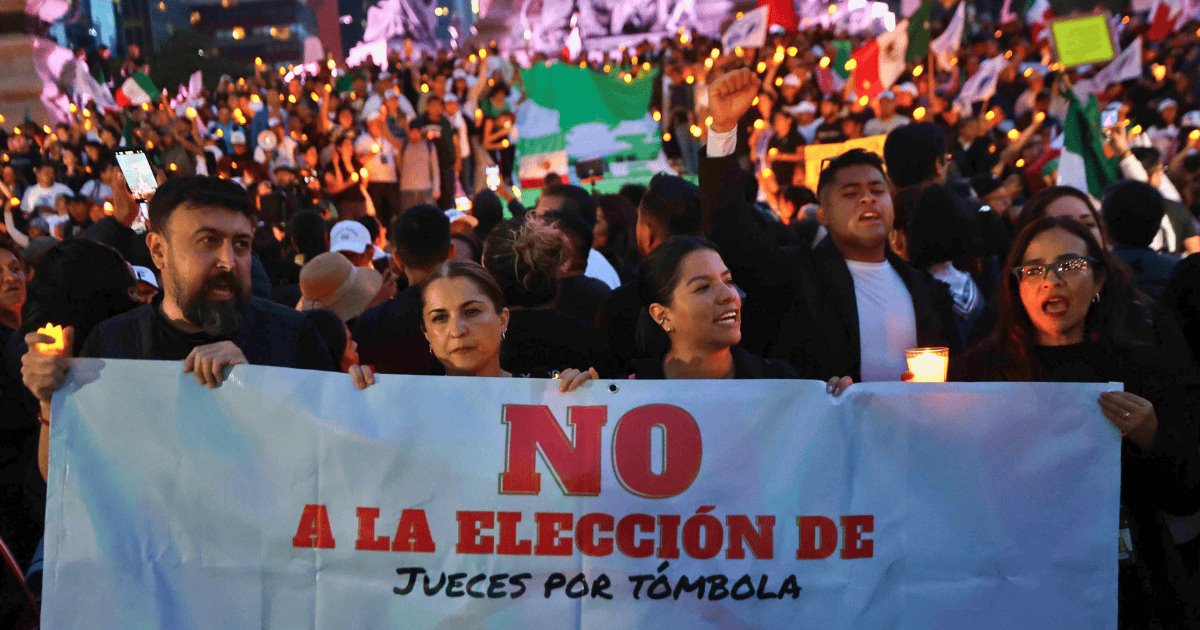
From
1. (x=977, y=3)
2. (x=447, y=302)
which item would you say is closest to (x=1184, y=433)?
(x=447, y=302)

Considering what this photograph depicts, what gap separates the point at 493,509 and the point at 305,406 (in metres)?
0.59

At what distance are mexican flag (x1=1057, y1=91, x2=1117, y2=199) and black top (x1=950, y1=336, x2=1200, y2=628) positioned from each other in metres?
4.32

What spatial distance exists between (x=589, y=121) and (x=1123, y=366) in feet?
35.3

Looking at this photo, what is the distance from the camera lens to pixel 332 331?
4.38 meters

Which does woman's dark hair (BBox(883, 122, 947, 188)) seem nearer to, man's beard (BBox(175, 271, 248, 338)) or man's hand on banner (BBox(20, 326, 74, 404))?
man's beard (BBox(175, 271, 248, 338))

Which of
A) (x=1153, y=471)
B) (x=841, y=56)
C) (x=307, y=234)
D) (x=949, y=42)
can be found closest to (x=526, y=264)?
(x=1153, y=471)

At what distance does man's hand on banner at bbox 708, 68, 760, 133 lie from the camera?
438 cm

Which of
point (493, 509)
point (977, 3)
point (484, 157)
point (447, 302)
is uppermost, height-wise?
point (977, 3)

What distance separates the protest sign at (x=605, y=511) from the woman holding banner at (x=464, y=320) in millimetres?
262

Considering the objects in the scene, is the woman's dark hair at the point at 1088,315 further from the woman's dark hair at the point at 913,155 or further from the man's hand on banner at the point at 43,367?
the man's hand on banner at the point at 43,367

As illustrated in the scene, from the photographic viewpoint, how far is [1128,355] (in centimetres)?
350

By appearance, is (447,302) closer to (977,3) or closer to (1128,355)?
(1128,355)

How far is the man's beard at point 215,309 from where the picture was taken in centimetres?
355

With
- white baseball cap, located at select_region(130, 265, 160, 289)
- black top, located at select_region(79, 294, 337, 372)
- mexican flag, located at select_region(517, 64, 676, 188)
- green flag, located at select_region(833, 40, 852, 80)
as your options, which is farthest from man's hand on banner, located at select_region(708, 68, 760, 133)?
green flag, located at select_region(833, 40, 852, 80)
